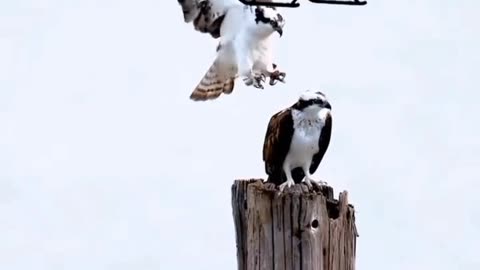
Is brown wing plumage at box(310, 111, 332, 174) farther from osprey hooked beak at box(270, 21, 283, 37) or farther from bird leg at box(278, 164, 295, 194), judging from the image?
osprey hooked beak at box(270, 21, 283, 37)

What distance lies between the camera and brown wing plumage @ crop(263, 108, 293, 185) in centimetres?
664

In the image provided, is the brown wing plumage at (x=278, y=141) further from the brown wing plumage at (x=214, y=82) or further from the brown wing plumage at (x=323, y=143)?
the brown wing plumage at (x=214, y=82)

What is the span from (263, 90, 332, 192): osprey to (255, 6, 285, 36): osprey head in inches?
45.5

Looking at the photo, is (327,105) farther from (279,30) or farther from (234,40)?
(234,40)

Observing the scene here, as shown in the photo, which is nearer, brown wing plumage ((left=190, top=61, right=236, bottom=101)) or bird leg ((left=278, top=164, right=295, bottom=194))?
bird leg ((left=278, top=164, right=295, bottom=194))

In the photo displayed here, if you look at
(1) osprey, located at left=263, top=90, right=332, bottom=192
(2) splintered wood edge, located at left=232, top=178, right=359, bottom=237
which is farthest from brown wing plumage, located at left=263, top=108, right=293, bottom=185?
(2) splintered wood edge, located at left=232, top=178, right=359, bottom=237

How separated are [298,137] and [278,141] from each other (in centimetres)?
9

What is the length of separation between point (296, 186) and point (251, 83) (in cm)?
208

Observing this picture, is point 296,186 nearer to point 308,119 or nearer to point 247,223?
point 247,223

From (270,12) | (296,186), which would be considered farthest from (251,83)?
(296,186)

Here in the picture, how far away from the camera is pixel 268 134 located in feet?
21.9

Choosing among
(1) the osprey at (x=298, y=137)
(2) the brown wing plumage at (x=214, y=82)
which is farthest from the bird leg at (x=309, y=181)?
(2) the brown wing plumage at (x=214, y=82)

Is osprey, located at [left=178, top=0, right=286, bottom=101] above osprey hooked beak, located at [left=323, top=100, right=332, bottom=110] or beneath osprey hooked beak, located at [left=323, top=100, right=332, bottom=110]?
above

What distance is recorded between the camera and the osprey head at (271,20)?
7.82 m
